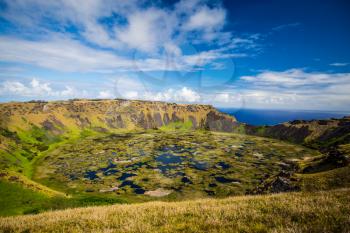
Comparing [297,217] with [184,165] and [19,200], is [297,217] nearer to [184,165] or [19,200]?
[19,200]

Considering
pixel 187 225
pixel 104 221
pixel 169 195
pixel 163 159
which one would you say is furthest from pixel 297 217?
pixel 163 159

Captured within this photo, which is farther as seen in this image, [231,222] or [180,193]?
[180,193]

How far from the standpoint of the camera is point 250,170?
157 m

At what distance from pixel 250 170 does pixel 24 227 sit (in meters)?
161

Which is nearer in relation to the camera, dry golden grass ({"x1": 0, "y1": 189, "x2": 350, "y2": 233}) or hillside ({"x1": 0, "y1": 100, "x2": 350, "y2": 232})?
dry golden grass ({"x1": 0, "y1": 189, "x2": 350, "y2": 233})

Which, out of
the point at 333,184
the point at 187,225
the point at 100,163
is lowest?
the point at 100,163

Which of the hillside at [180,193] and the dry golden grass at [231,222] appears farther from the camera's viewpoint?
the hillside at [180,193]

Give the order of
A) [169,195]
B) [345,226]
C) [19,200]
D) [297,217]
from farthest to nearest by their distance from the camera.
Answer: [169,195] → [19,200] → [297,217] → [345,226]

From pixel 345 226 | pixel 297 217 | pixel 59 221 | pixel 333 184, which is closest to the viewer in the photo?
pixel 345 226

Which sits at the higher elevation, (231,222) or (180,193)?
(231,222)

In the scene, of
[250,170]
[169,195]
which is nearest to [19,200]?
[169,195]

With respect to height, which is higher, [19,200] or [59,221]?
[59,221]

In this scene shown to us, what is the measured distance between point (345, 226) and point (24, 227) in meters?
15.5

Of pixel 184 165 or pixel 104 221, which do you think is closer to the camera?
pixel 104 221
